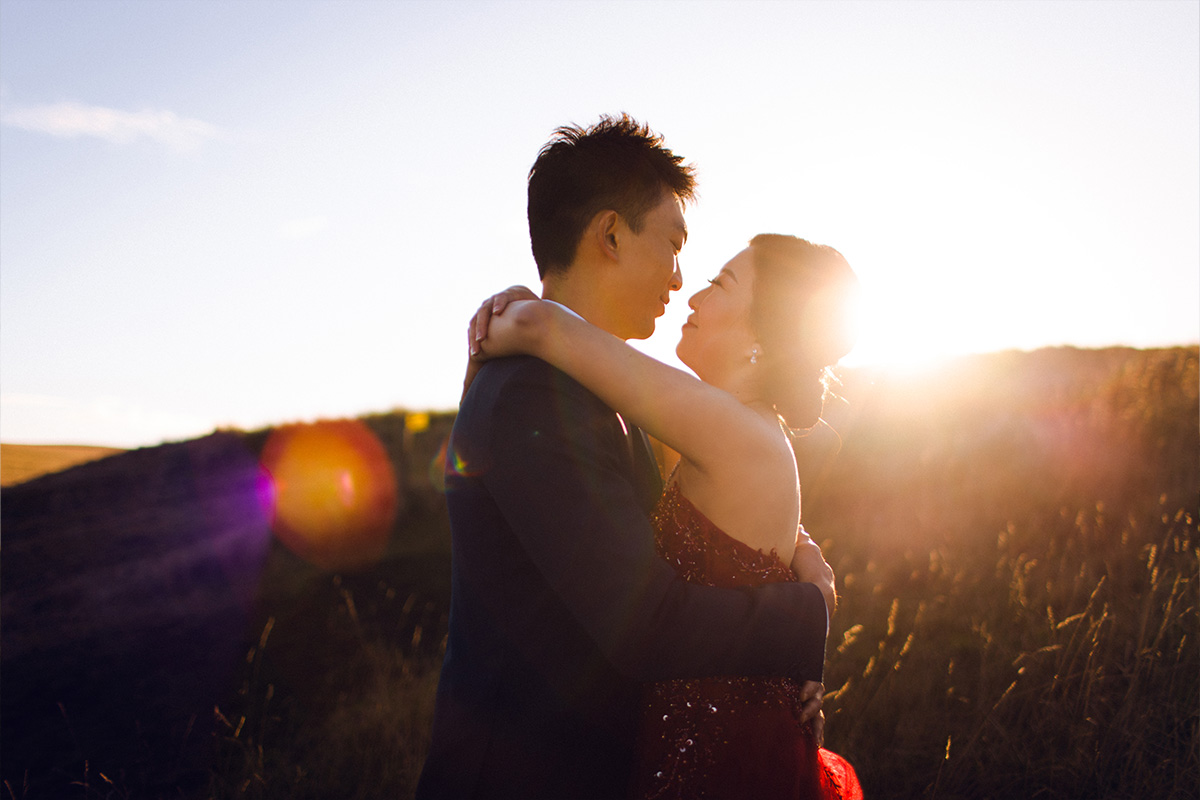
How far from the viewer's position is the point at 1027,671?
12.5 feet

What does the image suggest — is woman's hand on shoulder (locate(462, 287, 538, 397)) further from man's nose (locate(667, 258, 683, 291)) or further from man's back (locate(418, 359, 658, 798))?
man's nose (locate(667, 258, 683, 291))

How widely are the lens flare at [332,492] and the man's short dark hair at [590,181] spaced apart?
7.23 meters

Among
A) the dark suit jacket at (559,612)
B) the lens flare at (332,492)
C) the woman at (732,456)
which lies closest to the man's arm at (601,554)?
the dark suit jacket at (559,612)

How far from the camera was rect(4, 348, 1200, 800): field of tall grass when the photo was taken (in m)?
3.35

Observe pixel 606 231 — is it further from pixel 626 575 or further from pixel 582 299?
pixel 626 575

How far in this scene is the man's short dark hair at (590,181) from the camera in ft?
6.84

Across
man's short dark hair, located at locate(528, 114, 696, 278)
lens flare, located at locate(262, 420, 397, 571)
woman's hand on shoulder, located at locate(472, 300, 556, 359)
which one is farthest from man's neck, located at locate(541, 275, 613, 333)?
lens flare, located at locate(262, 420, 397, 571)

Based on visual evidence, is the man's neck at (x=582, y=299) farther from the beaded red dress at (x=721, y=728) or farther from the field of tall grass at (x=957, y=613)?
the field of tall grass at (x=957, y=613)

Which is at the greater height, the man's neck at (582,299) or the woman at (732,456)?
the man's neck at (582,299)

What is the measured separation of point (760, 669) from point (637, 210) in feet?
4.75

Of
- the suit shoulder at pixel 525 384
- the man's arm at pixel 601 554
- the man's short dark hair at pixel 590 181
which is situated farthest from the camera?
the man's short dark hair at pixel 590 181

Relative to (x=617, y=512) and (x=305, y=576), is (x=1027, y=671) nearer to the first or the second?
(x=617, y=512)

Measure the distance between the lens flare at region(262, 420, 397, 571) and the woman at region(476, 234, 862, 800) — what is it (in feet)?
24.5

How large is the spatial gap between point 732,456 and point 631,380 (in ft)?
1.10
